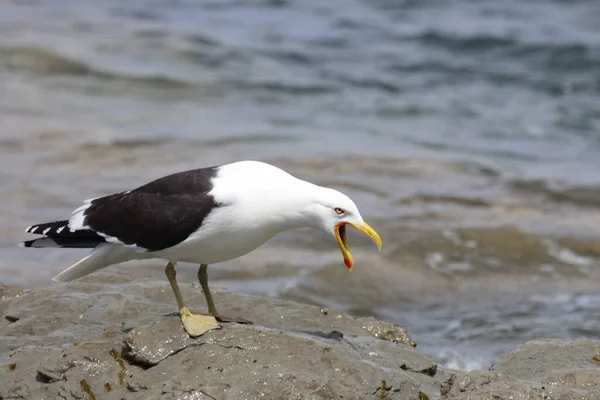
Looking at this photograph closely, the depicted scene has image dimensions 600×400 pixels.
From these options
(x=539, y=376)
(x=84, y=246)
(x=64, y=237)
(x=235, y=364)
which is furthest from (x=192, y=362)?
(x=539, y=376)

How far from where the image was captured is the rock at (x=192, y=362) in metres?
4.39

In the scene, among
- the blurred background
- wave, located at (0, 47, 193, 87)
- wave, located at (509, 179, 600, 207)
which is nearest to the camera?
the blurred background

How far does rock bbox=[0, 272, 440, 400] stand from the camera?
14.4 feet

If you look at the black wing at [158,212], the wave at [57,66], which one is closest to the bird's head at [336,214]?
the black wing at [158,212]

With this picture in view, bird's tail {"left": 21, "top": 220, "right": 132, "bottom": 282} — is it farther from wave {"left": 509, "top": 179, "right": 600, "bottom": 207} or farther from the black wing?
wave {"left": 509, "top": 179, "right": 600, "bottom": 207}

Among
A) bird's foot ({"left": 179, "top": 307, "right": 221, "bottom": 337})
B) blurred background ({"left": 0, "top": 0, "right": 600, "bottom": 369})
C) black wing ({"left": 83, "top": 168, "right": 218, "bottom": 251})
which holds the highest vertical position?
black wing ({"left": 83, "top": 168, "right": 218, "bottom": 251})

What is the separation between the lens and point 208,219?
4797 millimetres

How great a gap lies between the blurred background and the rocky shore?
1.87m

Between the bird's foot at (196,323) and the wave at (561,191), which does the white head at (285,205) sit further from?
the wave at (561,191)

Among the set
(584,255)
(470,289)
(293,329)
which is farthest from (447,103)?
(293,329)

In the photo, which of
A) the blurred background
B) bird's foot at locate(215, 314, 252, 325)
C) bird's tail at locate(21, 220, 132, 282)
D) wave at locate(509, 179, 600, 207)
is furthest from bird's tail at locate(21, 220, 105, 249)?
wave at locate(509, 179, 600, 207)

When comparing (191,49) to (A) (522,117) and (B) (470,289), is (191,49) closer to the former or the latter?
(A) (522,117)

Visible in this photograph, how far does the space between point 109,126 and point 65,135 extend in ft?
2.99

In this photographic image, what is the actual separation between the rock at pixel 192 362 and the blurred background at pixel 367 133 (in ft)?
7.02
